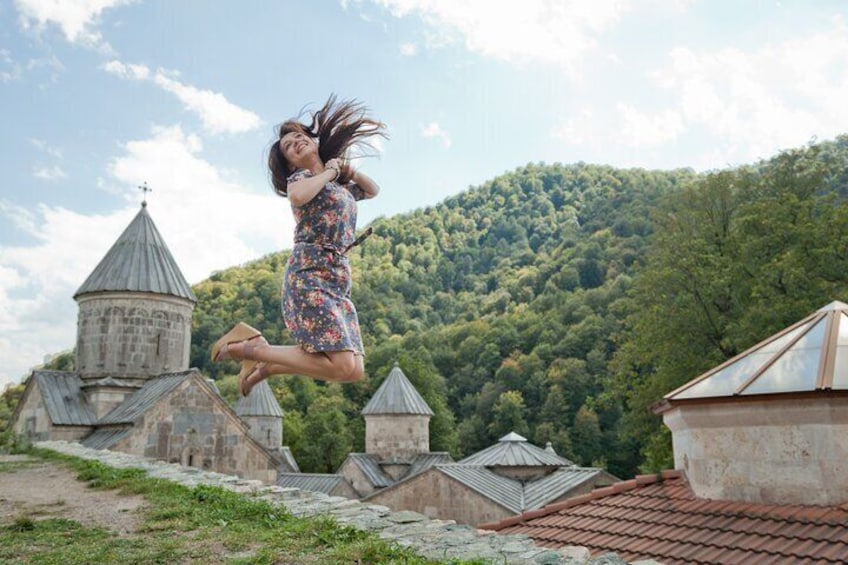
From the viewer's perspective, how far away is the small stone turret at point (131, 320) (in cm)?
1834

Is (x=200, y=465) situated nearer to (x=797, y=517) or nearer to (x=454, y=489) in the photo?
(x=454, y=489)

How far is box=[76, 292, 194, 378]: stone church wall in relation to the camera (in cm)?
1833

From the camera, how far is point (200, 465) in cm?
1526

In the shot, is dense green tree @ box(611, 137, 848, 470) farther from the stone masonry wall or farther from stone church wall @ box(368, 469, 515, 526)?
the stone masonry wall

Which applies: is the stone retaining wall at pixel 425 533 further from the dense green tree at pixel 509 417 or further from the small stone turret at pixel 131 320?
the dense green tree at pixel 509 417

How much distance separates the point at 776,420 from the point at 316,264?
18.0 feet

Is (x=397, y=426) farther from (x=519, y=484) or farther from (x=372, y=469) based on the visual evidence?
(x=519, y=484)

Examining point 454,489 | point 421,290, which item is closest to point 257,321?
point 421,290

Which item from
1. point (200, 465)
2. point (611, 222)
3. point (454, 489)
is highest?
point (611, 222)

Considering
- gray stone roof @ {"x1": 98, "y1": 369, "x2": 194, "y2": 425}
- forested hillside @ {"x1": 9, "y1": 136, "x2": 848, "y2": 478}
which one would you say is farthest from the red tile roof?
forested hillside @ {"x1": 9, "y1": 136, "x2": 848, "y2": 478}

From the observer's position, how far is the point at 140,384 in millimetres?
18141

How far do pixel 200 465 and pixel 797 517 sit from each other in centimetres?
1325

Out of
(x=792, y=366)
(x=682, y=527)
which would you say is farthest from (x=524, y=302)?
(x=682, y=527)

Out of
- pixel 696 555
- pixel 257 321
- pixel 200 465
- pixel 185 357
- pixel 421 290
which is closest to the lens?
pixel 696 555
